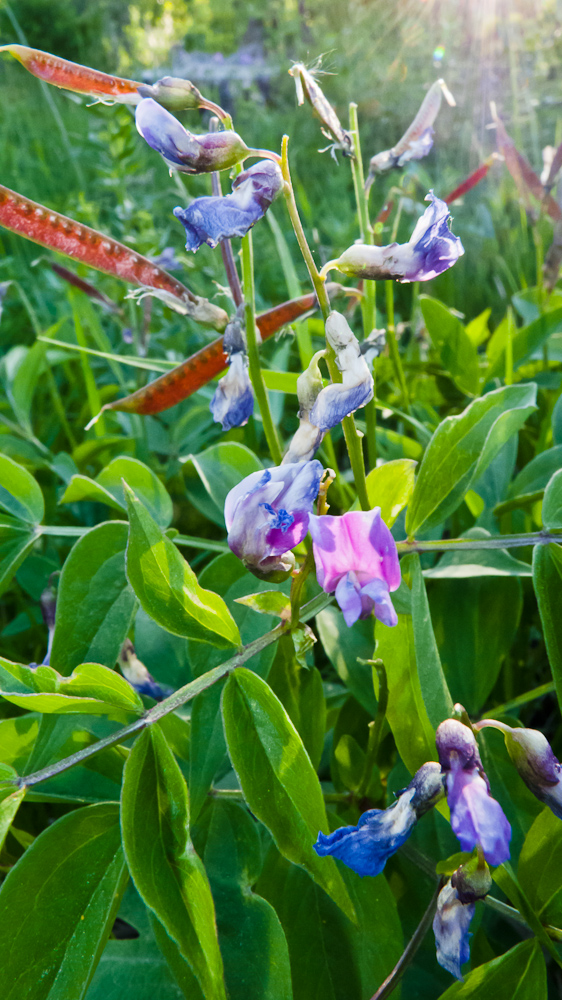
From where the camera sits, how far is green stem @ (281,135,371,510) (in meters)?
0.48

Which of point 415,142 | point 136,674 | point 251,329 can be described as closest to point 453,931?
point 136,674

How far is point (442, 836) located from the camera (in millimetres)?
676

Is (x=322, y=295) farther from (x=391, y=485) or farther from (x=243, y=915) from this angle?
(x=243, y=915)

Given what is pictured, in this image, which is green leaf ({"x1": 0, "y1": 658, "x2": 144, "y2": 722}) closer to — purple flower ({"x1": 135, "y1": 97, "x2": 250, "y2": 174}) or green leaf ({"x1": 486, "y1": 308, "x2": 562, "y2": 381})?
purple flower ({"x1": 135, "y1": 97, "x2": 250, "y2": 174})

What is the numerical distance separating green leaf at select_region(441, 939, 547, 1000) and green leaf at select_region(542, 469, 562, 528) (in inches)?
12.1

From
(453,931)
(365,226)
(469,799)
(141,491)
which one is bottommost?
(453,931)

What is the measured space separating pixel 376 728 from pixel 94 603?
0.26 meters

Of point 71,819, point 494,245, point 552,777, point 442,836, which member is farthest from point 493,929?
point 494,245

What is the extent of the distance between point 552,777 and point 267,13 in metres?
7.15

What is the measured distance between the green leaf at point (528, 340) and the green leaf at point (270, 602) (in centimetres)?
68

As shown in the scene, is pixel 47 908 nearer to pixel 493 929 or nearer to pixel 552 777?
pixel 552 777

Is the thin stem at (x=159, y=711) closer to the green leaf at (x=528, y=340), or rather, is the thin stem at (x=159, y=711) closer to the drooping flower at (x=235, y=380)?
the drooping flower at (x=235, y=380)

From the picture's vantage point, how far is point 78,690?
0.49 m

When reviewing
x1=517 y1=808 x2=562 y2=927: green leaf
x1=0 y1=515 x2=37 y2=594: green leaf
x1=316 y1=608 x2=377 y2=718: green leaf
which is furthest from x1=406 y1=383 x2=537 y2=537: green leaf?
x1=0 y1=515 x2=37 y2=594: green leaf
